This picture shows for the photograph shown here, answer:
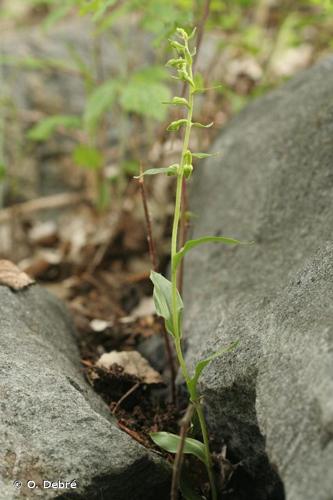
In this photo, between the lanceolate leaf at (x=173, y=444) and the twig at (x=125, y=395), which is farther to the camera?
the twig at (x=125, y=395)

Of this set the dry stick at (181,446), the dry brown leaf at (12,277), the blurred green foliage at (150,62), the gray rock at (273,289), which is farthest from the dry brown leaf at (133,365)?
the blurred green foliage at (150,62)

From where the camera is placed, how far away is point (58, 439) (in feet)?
4.34

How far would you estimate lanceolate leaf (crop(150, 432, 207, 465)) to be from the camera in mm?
1379

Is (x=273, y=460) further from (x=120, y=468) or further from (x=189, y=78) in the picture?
(x=189, y=78)

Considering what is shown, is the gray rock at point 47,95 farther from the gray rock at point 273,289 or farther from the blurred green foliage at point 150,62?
the gray rock at point 273,289

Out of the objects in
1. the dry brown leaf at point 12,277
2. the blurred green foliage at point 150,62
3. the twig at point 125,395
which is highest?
the blurred green foliage at point 150,62

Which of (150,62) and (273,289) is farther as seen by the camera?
(150,62)

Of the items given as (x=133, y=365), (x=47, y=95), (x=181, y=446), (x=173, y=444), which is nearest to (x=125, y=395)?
(x=133, y=365)

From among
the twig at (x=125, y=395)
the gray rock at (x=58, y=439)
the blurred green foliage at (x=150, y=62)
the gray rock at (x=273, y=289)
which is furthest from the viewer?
the blurred green foliage at (x=150, y=62)

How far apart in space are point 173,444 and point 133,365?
573mm

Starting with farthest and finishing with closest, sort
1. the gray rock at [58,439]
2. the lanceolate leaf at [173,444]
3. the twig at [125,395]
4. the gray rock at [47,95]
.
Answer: the gray rock at [47,95] → the twig at [125,395] → the lanceolate leaf at [173,444] → the gray rock at [58,439]

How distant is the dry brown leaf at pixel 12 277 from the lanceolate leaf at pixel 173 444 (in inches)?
31.9

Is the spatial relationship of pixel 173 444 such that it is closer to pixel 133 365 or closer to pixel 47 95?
pixel 133 365

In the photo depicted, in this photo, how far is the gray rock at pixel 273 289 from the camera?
1.12 metres
